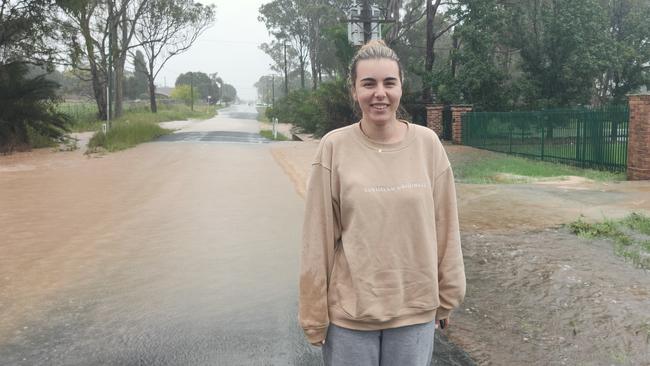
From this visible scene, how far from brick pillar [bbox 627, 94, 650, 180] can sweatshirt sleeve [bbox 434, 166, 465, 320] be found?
38.6 feet

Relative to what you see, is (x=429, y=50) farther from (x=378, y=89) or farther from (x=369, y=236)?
(x=369, y=236)

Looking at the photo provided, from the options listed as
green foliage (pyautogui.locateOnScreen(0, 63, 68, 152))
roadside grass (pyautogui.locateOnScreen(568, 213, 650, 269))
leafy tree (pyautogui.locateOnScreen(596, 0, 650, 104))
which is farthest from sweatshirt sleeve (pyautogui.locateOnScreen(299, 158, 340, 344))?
leafy tree (pyautogui.locateOnScreen(596, 0, 650, 104))

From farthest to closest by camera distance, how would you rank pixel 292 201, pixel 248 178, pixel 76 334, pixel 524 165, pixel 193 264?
pixel 524 165 < pixel 248 178 < pixel 292 201 < pixel 193 264 < pixel 76 334

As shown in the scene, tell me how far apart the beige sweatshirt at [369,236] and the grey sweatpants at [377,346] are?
4cm

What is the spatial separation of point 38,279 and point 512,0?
27574 mm

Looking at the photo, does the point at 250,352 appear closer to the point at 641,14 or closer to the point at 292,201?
the point at 292,201

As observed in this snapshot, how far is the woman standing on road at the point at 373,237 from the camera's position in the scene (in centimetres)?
208

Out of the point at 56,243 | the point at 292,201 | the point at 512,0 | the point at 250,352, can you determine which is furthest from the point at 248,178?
the point at 512,0

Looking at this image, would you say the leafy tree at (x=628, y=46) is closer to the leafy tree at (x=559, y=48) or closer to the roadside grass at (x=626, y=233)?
the leafy tree at (x=559, y=48)

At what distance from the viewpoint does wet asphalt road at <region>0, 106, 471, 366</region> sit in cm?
412

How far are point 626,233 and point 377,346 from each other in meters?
6.06

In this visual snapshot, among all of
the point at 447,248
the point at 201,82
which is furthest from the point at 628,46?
the point at 201,82

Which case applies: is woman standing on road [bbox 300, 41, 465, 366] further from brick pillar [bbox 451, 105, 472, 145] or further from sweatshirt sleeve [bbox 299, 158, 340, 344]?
brick pillar [bbox 451, 105, 472, 145]

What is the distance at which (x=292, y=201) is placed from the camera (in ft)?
35.7
